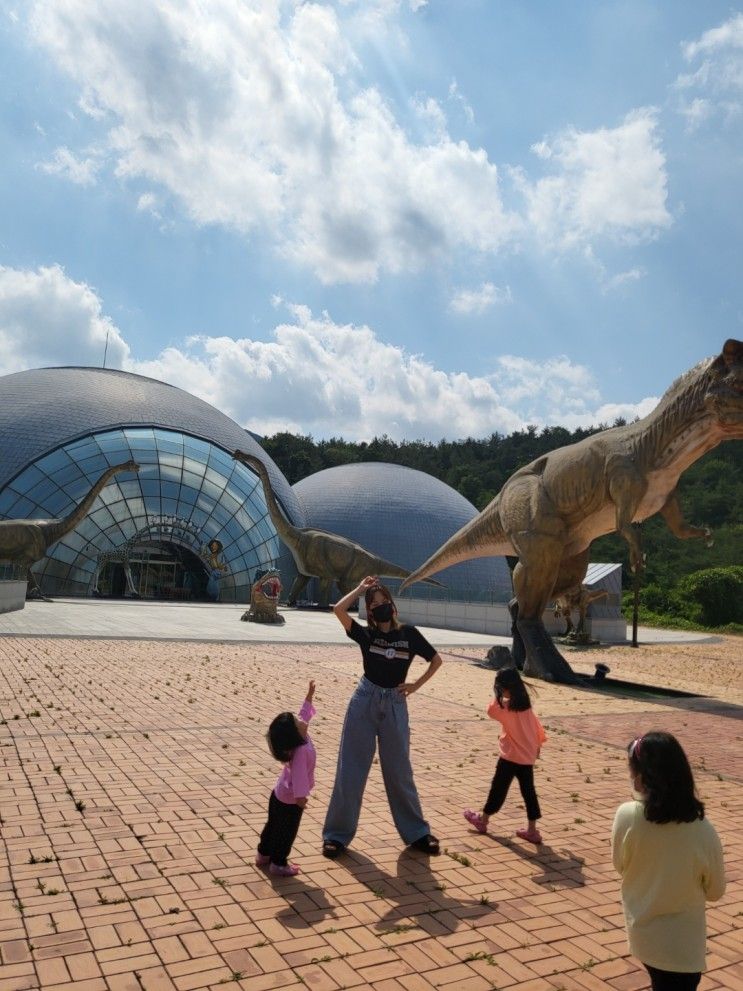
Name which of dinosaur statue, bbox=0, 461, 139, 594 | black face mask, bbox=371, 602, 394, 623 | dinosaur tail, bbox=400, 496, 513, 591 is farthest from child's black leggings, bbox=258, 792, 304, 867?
dinosaur statue, bbox=0, 461, 139, 594

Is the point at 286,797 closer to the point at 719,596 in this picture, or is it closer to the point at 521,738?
the point at 521,738

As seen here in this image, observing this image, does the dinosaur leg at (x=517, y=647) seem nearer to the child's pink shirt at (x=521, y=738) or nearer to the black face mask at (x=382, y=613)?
the child's pink shirt at (x=521, y=738)

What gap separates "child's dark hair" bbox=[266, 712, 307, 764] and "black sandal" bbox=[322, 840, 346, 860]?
60cm

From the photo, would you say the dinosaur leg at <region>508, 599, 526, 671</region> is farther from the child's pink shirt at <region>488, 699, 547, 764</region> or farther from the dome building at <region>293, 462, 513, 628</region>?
the dome building at <region>293, 462, 513, 628</region>

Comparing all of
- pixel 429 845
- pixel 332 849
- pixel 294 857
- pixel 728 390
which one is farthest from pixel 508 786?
pixel 728 390

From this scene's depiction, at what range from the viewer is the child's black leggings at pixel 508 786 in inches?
187

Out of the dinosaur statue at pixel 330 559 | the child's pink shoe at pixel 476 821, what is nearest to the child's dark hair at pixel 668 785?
the child's pink shoe at pixel 476 821

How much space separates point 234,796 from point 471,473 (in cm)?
5714

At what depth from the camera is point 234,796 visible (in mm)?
5246

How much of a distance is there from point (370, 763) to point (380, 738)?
0.47 ft

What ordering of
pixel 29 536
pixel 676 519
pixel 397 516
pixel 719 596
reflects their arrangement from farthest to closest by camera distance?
pixel 397 516 < pixel 719 596 < pixel 29 536 < pixel 676 519

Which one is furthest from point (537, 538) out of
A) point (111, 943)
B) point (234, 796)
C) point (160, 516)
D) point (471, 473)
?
point (471, 473)

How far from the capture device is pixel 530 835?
4727 mm

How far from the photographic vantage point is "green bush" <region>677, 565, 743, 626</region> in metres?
34.9
